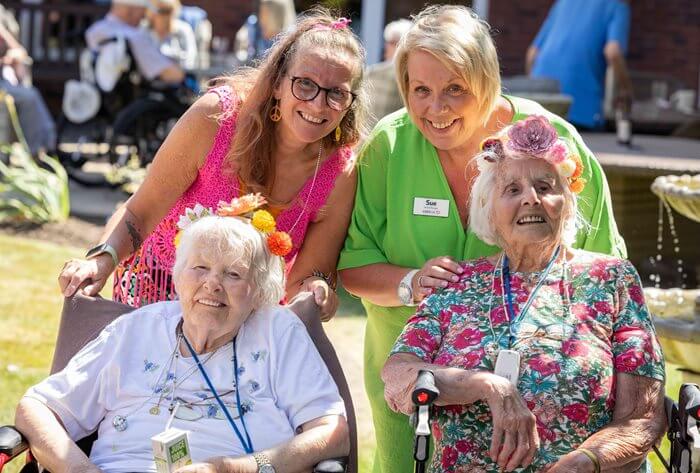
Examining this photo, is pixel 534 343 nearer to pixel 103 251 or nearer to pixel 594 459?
pixel 594 459

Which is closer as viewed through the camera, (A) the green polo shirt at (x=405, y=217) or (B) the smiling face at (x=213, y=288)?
(B) the smiling face at (x=213, y=288)

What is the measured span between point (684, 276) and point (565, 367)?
189 inches

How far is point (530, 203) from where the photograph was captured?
3281mm

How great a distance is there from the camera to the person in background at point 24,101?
416 inches

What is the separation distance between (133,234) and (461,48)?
3.88ft

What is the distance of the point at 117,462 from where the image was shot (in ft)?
10.7

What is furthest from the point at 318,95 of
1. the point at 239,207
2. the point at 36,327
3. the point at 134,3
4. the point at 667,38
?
the point at 667,38

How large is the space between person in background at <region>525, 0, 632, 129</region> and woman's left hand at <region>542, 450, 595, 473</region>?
20.4 feet

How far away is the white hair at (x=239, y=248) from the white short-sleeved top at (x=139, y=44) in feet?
23.3

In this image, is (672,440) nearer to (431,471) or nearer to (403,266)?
(431,471)

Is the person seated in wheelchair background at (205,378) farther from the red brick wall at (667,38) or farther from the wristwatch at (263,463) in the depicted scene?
the red brick wall at (667,38)

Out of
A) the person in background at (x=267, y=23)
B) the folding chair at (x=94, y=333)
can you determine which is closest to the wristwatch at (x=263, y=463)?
the folding chair at (x=94, y=333)

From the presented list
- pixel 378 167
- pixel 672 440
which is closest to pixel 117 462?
pixel 378 167

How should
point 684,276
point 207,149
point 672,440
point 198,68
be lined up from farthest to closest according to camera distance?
point 198,68
point 684,276
point 207,149
point 672,440
